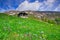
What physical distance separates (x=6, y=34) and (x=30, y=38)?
232 centimetres

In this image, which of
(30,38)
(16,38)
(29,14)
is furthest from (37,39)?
(29,14)

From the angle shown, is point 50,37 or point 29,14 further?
point 29,14

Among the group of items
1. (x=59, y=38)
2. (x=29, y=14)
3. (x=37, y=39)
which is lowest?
(x=29, y=14)

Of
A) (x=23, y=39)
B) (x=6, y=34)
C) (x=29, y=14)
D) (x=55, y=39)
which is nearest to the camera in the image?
(x=23, y=39)

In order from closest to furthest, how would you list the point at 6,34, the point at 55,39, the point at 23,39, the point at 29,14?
the point at 23,39 → the point at 6,34 → the point at 55,39 → the point at 29,14

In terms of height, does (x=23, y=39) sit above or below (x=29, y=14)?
above

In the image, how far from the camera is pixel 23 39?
54.1ft

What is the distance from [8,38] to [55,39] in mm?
4728

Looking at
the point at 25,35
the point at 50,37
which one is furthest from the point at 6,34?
the point at 50,37

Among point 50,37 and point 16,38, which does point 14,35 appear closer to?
point 16,38

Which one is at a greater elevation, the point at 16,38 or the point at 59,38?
the point at 16,38

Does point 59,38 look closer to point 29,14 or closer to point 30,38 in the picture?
point 30,38

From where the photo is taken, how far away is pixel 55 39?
737 inches

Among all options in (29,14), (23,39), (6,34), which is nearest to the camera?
(23,39)
